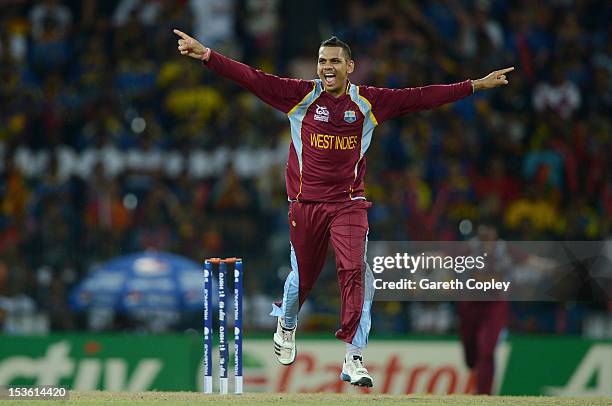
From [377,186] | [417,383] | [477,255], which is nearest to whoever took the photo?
[477,255]

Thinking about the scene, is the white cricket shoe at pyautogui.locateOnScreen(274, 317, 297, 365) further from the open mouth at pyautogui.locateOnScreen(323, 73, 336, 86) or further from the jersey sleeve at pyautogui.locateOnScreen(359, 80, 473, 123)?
the open mouth at pyautogui.locateOnScreen(323, 73, 336, 86)

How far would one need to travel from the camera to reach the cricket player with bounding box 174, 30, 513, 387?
1089cm

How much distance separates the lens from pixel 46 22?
21.0m

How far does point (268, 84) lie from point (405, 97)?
1.10 m

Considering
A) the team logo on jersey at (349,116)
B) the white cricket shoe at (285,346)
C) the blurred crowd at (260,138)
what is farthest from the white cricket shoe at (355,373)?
the blurred crowd at (260,138)

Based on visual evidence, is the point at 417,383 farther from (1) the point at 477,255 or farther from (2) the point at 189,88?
(2) the point at 189,88

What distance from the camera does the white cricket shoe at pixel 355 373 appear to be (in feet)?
35.2

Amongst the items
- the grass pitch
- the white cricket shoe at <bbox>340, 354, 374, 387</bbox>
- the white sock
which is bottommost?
the grass pitch

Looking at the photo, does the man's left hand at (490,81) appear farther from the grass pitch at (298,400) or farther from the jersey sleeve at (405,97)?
the grass pitch at (298,400)

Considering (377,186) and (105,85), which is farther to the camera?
(105,85)

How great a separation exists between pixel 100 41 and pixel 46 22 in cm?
87

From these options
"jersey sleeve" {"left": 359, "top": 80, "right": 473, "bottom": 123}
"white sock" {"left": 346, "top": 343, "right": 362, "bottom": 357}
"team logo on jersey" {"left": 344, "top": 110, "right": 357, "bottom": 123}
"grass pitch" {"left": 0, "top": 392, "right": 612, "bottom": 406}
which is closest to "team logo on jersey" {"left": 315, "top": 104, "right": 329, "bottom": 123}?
"team logo on jersey" {"left": 344, "top": 110, "right": 357, "bottom": 123}

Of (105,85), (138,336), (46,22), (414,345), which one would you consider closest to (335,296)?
(414,345)

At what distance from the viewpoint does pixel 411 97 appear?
36.6 ft
